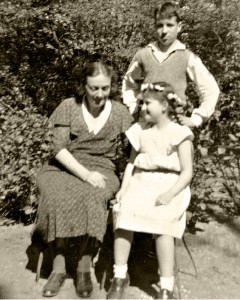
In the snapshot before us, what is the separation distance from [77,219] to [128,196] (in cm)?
37

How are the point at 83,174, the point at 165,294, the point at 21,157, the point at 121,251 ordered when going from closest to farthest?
the point at 165,294 → the point at 121,251 → the point at 83,174 → the point at 21,157

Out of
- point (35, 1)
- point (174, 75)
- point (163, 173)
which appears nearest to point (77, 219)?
point (163, 173)

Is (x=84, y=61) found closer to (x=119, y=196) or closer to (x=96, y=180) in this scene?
(x=96, y=180)

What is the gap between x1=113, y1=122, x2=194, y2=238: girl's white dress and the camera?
333 cm

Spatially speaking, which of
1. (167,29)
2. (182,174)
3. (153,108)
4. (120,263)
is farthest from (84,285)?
(167,29)

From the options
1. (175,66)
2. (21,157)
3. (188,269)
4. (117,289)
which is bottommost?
(188,269)

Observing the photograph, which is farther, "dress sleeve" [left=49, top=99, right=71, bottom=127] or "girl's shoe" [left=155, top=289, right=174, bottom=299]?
"dress sleeve" [left=49, top=99, right=71, bottom=127]

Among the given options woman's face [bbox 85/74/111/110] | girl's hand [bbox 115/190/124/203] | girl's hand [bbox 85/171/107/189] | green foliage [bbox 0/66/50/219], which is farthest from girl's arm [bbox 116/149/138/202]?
green foliage [bbox 0/66/50/219]

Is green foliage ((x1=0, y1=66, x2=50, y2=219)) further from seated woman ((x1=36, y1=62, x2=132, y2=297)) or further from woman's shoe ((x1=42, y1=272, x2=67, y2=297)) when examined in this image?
woman's shoe ((x1=42, y1=272, x2=67, y2=297))

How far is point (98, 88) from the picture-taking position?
12.2 ft

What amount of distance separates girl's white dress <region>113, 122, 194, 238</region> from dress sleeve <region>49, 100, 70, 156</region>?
46 cm

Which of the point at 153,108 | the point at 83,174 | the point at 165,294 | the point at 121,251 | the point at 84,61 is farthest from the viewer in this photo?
the point at 84,61

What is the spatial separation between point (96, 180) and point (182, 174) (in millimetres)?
603

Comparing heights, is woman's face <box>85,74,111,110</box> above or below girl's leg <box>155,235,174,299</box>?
above
